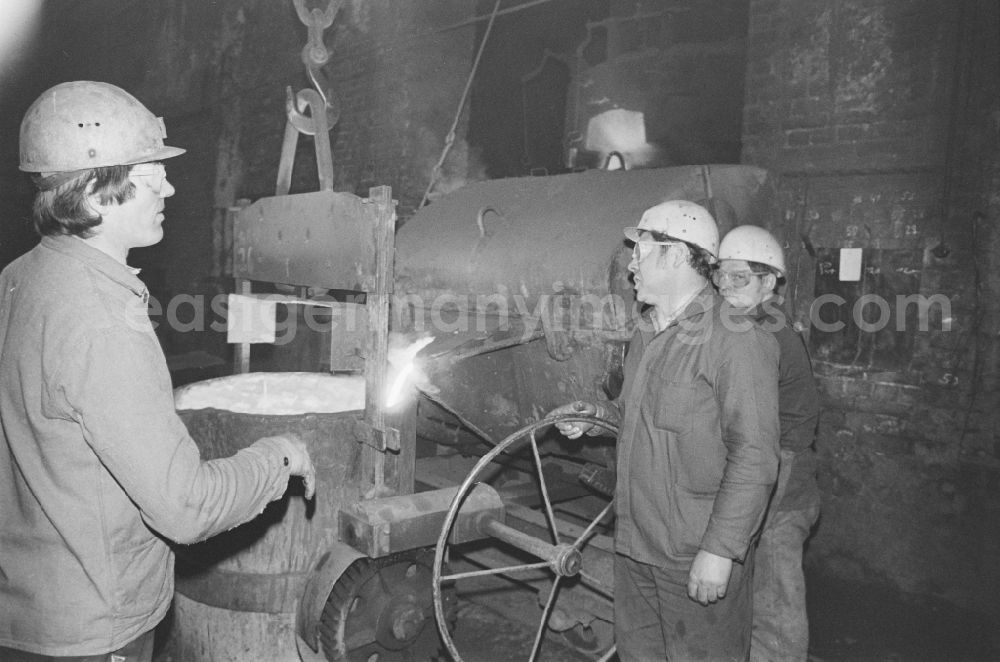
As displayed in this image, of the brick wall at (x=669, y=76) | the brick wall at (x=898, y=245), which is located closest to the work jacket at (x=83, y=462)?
the brick wall at (x=898, y=245)

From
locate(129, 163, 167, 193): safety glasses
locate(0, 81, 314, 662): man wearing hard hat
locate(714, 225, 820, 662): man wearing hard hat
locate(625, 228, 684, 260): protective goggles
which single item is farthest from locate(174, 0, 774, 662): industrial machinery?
locate(0, 81, 314, 662): man wearing hard hat

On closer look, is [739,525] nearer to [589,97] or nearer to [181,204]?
[589,97]

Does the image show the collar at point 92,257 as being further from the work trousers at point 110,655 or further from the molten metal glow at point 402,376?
the molten metal glow at point 402,376

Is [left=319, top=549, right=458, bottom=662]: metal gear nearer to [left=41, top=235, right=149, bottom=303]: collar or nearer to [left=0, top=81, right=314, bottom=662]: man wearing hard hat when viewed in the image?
[left=0, top=81, right=314, bottom=662]: man wearing hard hat

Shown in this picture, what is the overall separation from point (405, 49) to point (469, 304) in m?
3.85

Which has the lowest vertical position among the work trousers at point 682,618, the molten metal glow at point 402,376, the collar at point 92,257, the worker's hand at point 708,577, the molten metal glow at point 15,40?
the work trousers at point 682,618

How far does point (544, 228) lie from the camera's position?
11.8ft

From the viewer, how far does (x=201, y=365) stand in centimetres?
844

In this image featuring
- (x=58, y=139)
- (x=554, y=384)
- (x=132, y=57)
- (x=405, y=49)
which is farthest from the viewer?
(x=132, y=57)

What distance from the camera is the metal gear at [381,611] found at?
2.71 metres

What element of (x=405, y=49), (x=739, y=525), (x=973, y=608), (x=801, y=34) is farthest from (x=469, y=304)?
(x=405, y=49)

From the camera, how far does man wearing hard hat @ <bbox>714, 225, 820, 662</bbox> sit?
2986 millimetres

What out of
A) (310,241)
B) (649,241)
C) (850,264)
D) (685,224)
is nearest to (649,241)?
(649,241)

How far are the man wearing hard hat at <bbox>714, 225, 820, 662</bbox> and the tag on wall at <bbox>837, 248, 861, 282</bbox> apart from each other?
1206 millimetres
